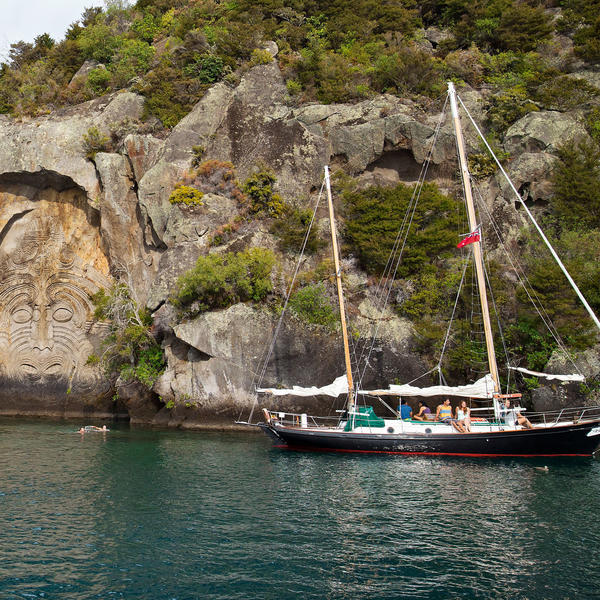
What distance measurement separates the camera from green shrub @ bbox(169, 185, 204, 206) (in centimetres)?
3869

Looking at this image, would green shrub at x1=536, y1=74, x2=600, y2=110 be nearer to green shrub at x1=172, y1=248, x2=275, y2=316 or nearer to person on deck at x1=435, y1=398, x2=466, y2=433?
green shrub at x1=172, y1=248, x2=275, y2=316


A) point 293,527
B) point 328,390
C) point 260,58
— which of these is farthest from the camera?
point 260,58

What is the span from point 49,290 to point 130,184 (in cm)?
1058

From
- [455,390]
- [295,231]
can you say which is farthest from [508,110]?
[455,390]

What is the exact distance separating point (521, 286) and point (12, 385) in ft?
120

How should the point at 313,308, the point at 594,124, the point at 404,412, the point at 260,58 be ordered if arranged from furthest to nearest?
the point at 260,58 → the point at 594,124 → the point at 313,308 → the point at 404,412

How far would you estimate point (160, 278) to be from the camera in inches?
1432

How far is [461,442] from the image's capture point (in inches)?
961

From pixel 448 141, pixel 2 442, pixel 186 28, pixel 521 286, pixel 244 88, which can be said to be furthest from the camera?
pixel 186 28

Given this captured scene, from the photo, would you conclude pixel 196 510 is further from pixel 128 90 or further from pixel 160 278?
pixel 128 90

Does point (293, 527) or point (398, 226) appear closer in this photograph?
point (293, 527)

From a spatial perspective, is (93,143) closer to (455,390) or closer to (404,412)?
(404,412)

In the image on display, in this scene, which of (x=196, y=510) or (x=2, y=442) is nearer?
(x=196, y=510)

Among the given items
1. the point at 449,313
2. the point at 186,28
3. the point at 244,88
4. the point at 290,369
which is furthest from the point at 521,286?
the point at 186,28
